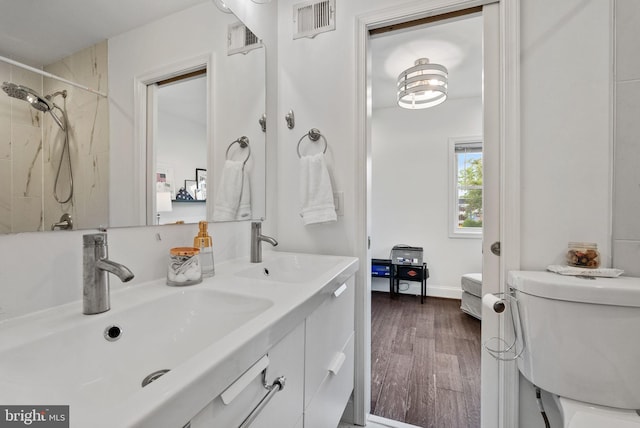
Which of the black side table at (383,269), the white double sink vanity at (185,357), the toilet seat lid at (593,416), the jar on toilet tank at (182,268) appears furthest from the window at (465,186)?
the jar on toilet tank at (182,268)

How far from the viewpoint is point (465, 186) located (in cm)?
350

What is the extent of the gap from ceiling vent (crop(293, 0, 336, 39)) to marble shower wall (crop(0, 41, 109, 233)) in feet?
3.53

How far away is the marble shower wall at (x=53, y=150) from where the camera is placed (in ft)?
1.95

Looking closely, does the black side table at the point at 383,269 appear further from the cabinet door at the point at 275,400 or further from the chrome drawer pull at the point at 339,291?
the cabinet door at the point at 275,400

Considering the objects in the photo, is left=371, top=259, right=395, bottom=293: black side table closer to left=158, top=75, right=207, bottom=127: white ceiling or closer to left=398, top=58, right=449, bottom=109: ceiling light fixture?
left=398, top=58, right=449, bottom=109: ceiling light fixture

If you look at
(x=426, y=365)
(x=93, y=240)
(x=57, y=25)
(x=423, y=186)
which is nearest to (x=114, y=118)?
(x=57, y=25)

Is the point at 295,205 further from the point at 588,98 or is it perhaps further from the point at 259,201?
the point at 588,98

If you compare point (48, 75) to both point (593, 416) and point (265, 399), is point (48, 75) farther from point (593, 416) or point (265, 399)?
point (593, 416)

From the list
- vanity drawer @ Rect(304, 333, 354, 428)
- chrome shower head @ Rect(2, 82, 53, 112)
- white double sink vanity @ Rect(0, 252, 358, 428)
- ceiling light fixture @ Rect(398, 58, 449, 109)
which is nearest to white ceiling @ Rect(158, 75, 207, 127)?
chrome shower head @ Rect(2, 82, 53, 112)

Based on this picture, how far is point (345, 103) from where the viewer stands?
1430mm

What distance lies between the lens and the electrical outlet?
4.74ft

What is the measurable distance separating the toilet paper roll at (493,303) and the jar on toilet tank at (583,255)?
12.8 inches

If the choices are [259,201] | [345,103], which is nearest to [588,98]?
[345,103]

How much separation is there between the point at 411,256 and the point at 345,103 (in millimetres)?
2474
